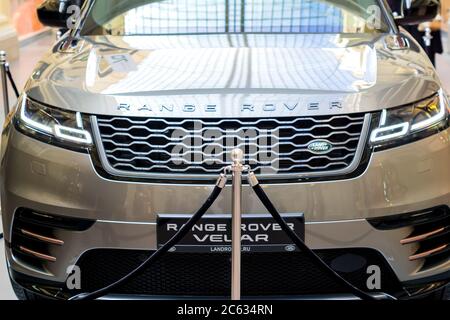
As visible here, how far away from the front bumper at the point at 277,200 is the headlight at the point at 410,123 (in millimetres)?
35

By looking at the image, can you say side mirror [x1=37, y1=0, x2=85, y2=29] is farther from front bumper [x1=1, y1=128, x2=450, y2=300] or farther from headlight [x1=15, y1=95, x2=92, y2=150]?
front bumper [x1=1, y1=128, x2=450, y2=300]

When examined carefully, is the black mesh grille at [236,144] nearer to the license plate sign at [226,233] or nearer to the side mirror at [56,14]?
the license plate sign at [226,233]

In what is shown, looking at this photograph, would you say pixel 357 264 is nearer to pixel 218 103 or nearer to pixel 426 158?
pixel 426 158

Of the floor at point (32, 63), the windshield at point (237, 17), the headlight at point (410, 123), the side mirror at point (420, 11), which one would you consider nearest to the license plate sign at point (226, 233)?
the headlight at point (410, 123)

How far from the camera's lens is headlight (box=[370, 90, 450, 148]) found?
8.32 ft

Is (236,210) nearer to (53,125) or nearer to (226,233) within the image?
(226,233)

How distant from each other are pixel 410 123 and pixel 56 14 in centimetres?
212

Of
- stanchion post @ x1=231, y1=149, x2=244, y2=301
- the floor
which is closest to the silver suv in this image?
stanchion post @ x1=231, y1=149, x2=244, y2=301

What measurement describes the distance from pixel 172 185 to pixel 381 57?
3.29 feet

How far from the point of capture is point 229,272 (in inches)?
102

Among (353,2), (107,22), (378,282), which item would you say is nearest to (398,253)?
(378,282)

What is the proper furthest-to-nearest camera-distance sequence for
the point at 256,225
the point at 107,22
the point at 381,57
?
the point at 107,22 < the point at 381,57 < the point at 256,225

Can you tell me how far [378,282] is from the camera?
8.41 feet

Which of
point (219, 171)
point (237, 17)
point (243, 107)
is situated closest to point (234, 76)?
point (243, 107)
